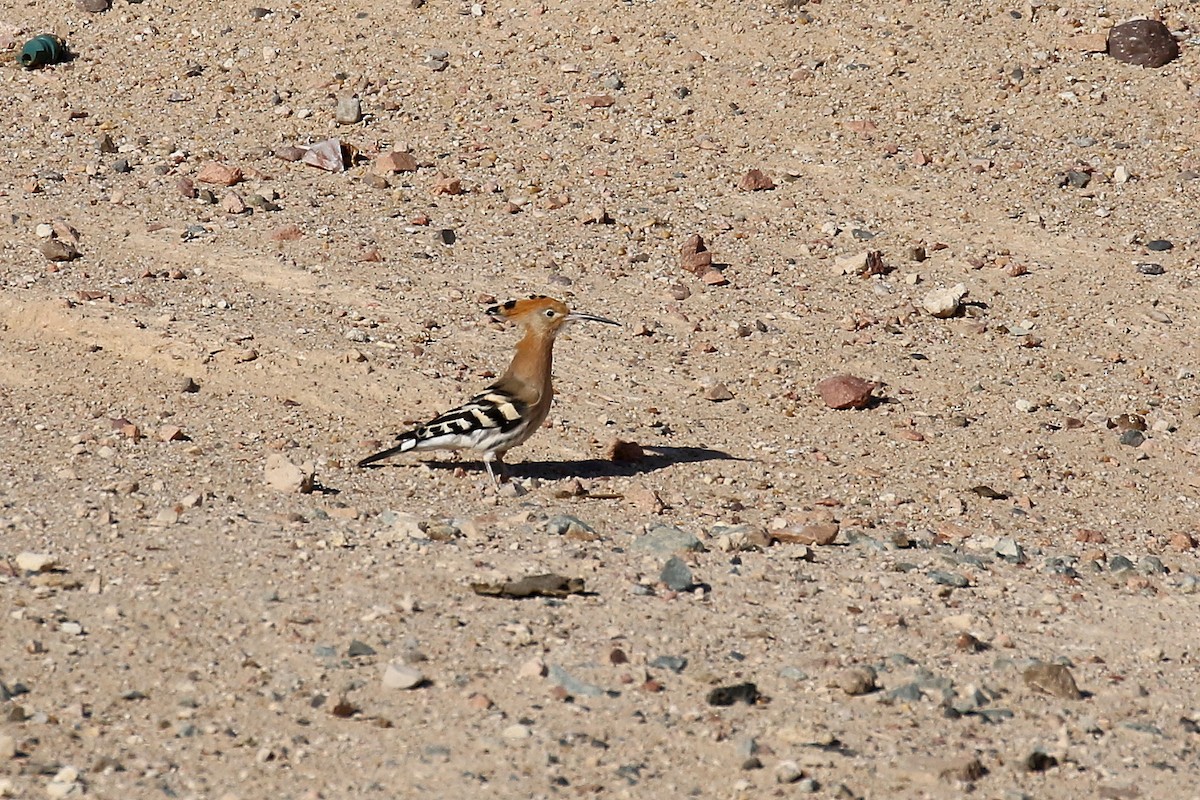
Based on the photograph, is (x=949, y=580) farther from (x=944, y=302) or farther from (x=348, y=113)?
(x=348, y=113)

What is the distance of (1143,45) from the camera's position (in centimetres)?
1341

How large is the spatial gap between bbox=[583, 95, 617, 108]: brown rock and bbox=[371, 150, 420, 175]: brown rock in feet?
5.27

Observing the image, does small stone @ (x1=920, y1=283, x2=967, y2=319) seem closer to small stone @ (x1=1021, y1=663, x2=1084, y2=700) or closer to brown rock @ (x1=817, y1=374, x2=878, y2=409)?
brown rock @ (x1=817, y1=374, x2=878, y2=409)

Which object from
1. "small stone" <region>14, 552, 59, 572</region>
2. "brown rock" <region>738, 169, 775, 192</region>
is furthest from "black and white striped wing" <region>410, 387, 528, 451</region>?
"brown rock" <region>738, 169, 775, 192</region>

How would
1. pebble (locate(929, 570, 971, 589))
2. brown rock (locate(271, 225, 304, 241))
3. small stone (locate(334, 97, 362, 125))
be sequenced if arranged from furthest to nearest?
small stone (locate(334, 97, 362, 125)) < brown rock (locate(271, 225, 304, 241)) < pebble (locate(929, 570, 971, 589))

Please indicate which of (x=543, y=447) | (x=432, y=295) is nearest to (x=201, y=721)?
(x=543, y=447)

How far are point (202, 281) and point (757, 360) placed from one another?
11.1 ft

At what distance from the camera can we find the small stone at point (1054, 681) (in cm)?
596

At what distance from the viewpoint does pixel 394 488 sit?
7750 mm

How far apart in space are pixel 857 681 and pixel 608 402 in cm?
370

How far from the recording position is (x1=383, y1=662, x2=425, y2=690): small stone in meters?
5.50

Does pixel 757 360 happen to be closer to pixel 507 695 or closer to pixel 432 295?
pixel 432 295

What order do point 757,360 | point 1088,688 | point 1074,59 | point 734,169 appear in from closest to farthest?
point 1088,688, point 757,360, point 734,169, point 1074,59

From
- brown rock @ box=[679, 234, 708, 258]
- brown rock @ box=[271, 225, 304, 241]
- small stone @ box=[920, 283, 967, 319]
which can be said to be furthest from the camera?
brown rock @ box=[679, 234, 708, 258]
